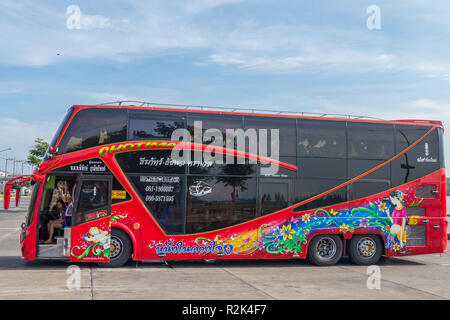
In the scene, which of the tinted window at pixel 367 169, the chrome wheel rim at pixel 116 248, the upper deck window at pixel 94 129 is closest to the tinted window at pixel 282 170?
the tinted window at pixel 367 169

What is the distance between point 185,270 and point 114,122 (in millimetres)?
4204

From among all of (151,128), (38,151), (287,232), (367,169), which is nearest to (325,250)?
(287,232)

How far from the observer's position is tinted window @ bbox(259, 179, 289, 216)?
12883mm

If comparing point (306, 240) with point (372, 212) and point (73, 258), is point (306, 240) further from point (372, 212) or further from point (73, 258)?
point (73, 258)

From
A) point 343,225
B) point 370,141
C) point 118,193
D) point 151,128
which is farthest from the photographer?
point 370,141

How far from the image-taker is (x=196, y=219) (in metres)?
12.4

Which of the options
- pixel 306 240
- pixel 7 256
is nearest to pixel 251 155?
pixel 306 240

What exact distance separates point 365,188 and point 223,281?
5336 millimetres

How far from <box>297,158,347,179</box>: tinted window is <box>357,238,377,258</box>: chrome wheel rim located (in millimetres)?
2056

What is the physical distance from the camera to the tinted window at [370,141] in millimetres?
13461

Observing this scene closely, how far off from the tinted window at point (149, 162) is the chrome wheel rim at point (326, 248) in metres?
4.53

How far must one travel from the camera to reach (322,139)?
1324 centimetres

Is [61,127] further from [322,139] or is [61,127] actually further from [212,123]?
[322,139]

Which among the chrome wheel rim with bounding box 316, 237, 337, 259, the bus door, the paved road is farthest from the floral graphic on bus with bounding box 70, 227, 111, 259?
the chrome wheel rim with bounding box 316, 237, 337, 259
